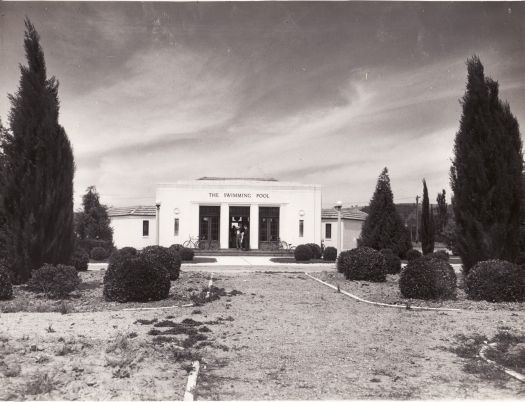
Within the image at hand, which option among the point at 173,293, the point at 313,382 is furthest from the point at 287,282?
the point at 313,382

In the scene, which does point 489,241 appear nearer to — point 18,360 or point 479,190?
point 479,190

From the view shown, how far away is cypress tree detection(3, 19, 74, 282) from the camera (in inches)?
463

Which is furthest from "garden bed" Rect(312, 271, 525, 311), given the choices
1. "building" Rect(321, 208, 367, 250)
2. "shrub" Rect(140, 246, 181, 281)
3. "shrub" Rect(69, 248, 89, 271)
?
"building" Rect(321, 208, 367, 250)

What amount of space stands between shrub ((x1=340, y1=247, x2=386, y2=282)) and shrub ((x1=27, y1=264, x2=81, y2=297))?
8.23 m

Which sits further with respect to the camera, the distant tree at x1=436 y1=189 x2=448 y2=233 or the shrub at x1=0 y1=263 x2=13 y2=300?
the distant tree at x1=436 y1=189 x2=448 y2=233

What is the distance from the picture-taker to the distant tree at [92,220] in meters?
29.9

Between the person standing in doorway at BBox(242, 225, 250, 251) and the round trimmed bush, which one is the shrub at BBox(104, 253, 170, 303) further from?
the person standing in doorway at BBox(242, 225, 250, 251)

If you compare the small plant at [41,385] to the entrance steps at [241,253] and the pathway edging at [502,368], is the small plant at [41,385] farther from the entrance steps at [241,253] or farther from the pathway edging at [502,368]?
the entrance steps at [241,253]

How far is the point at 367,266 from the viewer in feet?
48.8

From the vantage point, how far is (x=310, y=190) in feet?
118

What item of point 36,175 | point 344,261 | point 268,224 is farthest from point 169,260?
point 268,224

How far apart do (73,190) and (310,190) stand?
24779 mm

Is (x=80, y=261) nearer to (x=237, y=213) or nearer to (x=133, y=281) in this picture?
(x=133, y=281)

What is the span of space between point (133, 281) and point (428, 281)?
20.7ft
